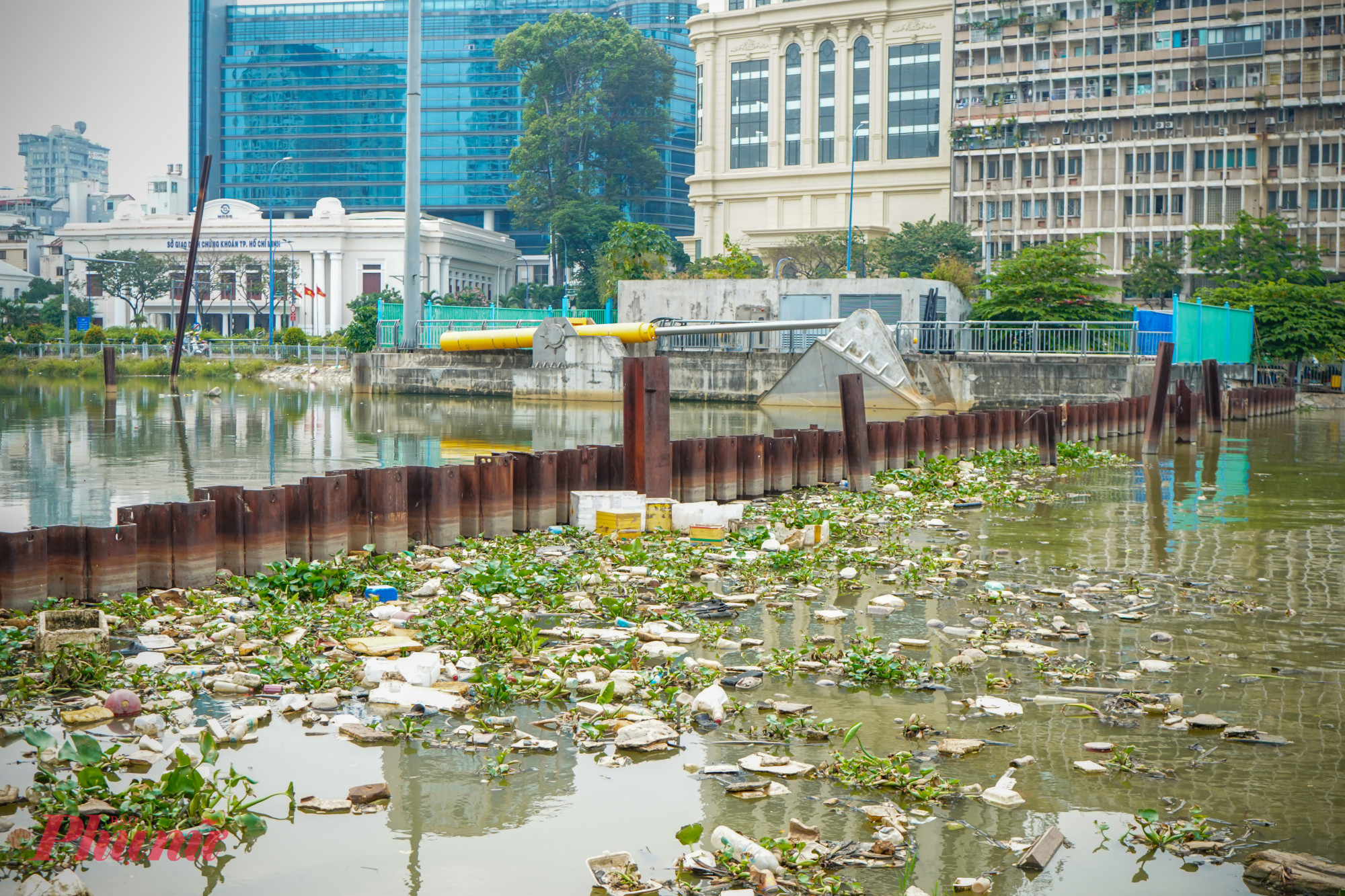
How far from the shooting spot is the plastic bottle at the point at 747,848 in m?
4.77

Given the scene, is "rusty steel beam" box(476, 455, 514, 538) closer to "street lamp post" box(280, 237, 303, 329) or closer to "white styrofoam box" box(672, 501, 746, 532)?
"white styrofoam box" box(672, 501, 746, 532)

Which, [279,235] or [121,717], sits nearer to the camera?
[121,717]

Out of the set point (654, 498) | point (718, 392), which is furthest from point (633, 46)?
point (654, 498)

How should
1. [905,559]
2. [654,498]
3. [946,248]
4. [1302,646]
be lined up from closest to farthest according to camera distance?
[1302,646] < [905,559] < [654,498] < [946,248]

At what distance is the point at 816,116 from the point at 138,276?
51.6 m

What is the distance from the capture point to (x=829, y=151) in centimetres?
9512

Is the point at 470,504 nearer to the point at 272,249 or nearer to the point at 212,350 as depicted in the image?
the point at 212,350

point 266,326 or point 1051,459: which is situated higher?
point 266,326

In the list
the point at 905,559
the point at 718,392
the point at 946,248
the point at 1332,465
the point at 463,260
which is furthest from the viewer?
the point at 463,260

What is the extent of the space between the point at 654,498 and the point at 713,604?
155 inches

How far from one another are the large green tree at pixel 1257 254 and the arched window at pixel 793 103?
1446 inches

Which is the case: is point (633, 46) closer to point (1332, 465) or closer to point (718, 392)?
point (718, 392)

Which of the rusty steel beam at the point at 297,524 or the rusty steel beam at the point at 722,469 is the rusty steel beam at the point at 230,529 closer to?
the rusty steel beam at the point at 297,524

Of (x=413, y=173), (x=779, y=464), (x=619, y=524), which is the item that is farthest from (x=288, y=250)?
(x=619, y=524)
